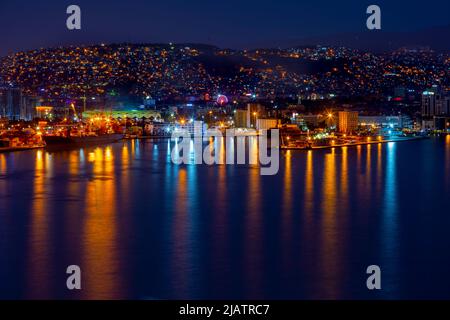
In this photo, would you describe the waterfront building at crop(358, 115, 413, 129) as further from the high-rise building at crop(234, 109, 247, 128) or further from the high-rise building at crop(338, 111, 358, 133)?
the high-rise building at crop(234, 109, 247, 128)

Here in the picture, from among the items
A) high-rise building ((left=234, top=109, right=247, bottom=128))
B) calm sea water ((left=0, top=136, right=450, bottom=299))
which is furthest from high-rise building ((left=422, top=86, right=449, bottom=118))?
calm sea water ((left=0, top=136, right=450, bottom=299))

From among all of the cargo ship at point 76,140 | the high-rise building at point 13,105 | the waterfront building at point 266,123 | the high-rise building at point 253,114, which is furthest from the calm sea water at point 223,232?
the high-rise building at point 13,105

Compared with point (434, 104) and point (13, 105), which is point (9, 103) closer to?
point (13, 105)
